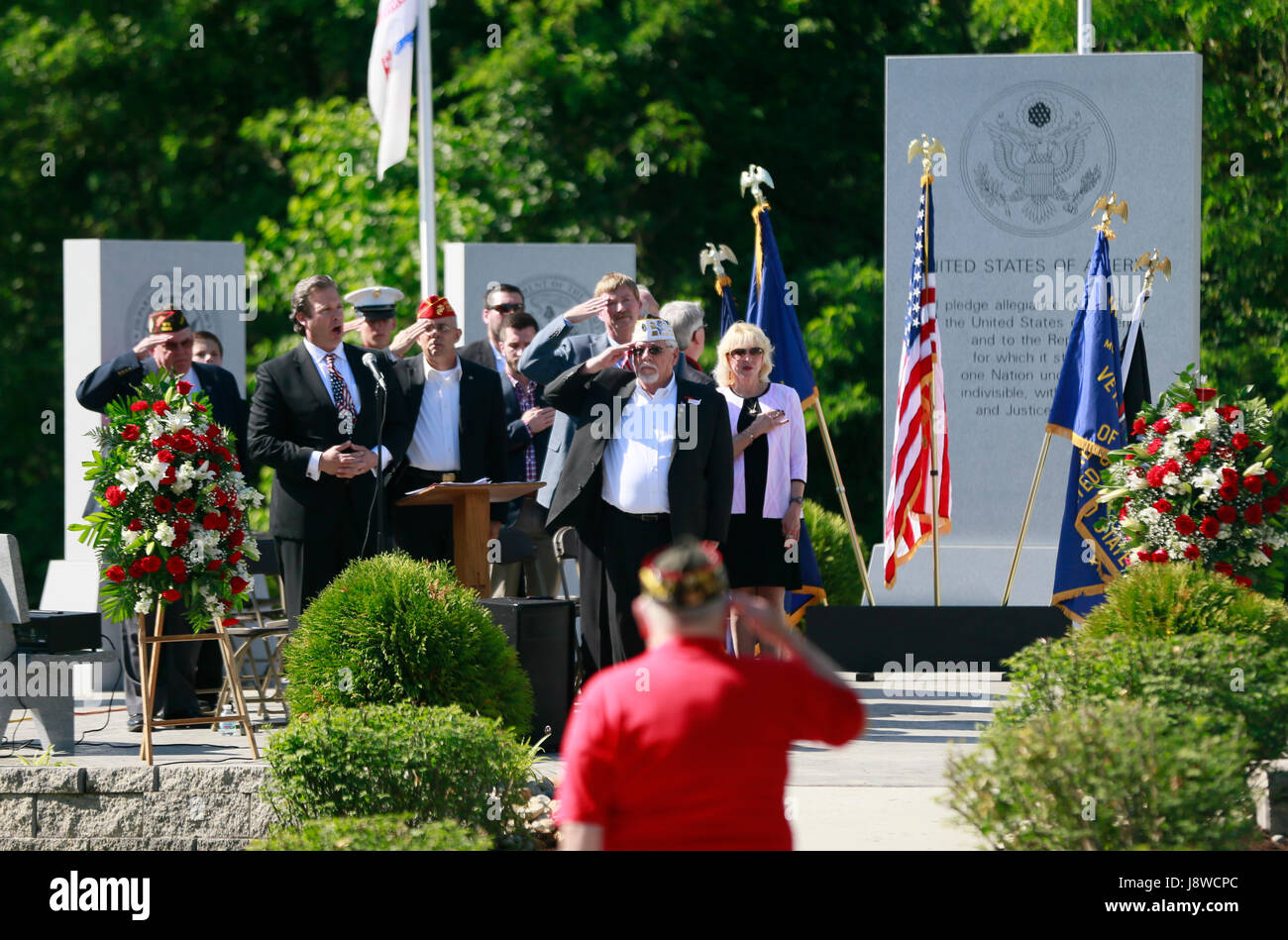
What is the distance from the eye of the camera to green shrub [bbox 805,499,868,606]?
1319cm

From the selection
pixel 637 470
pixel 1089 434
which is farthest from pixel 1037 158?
pixel 637 470

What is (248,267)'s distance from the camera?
2219 centimetres

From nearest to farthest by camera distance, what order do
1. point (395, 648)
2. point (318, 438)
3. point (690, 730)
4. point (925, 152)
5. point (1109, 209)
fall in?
point (690, 730)
point (395, 648)
point (318, 438)
point (1109, 209)
point (925, 152)

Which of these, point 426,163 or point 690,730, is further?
point 426,163

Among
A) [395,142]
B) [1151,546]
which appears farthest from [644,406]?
[395,142]

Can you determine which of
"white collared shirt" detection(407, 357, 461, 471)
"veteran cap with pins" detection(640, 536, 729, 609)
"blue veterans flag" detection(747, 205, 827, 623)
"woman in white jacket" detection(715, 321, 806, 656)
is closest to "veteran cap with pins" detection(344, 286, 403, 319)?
"white collared shirt" detection(407, 357, 461, 471)

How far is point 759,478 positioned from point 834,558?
4.23 meters

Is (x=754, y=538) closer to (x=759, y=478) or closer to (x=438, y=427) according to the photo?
(x=759, y=478)

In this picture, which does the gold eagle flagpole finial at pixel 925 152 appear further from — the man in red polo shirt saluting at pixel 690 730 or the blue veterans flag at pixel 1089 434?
the man in red polo shirt saluting at pixel 690 730

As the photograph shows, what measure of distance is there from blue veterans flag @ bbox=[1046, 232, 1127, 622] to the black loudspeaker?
12.4 feet

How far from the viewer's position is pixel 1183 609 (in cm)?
737

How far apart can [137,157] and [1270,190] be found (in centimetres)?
1437

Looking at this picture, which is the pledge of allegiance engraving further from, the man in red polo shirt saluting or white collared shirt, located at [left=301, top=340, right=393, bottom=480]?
the man in red polo shirt saluting

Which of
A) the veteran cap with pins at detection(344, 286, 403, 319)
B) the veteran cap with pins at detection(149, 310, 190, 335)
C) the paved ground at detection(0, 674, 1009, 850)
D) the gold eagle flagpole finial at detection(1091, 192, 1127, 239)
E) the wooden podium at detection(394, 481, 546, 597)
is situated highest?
the gold eagle flagpole finial at detection(1091, 192, 1127, 239)
